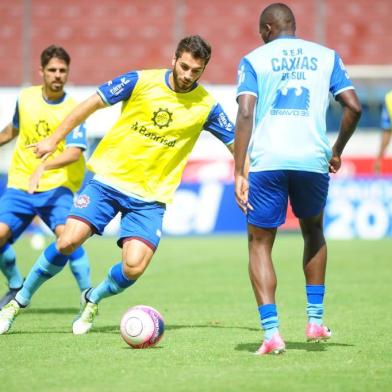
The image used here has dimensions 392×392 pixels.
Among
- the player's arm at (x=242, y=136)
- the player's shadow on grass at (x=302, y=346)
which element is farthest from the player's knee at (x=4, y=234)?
the player's arm at (x=242, y=136)

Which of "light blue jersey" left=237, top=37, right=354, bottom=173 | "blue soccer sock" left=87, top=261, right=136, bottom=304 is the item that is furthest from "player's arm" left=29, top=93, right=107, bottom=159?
"light blue jersey" left=237, top=37, right=354, bottom=173

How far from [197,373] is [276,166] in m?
1.54

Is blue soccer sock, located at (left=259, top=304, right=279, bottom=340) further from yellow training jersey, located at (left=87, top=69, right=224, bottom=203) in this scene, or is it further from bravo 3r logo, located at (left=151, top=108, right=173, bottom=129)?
bravo 3r logo, located at (left=151, top=108, right=173, bottom=129)

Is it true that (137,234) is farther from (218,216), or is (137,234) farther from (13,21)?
(13,21)

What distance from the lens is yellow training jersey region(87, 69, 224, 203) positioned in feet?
25.2

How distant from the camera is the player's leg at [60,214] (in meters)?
9.62

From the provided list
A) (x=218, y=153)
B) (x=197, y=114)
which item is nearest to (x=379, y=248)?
(x=218, y=153)

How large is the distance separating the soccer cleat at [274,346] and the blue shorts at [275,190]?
0.77 meters

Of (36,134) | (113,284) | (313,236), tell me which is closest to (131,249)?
(113,284)

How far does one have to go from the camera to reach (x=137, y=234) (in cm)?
771

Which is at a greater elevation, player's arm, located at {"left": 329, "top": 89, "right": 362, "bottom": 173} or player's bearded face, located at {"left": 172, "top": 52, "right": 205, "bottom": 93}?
player's bearded face, located at {"left": 172, "top": 52, "right": 205, "bottom": 93}

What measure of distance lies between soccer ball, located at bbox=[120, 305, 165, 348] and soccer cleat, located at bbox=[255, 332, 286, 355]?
0.94 meters

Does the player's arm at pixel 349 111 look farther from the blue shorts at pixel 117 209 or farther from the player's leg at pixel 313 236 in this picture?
the blue shorts at pixel 117 209

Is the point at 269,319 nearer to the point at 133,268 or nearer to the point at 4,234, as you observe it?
the point at 133,268
